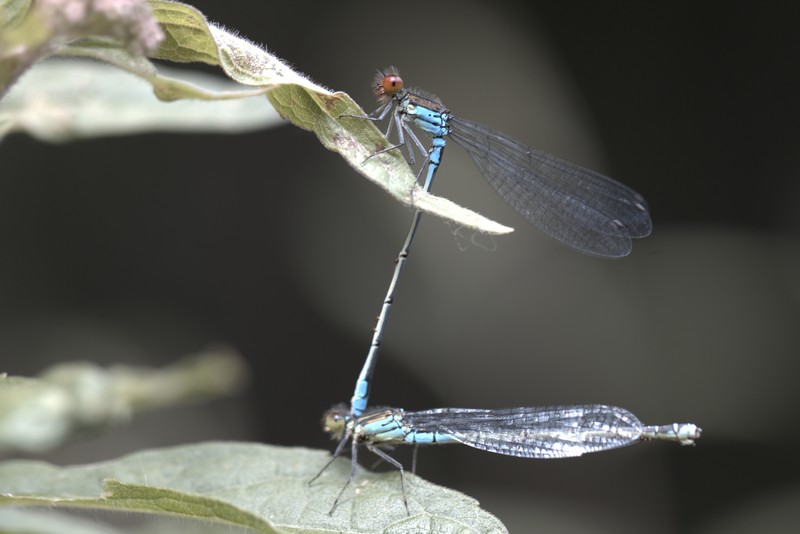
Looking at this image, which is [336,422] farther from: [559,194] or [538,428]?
[559,194]

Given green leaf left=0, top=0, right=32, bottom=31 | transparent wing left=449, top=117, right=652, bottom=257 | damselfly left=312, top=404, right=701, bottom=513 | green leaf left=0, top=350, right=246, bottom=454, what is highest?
transparent wing left=449, top=117, right=652, bottom=257

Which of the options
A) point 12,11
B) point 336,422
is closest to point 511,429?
point 336,422

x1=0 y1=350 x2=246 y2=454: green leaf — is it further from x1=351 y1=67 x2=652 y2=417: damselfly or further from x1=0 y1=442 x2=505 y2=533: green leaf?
x1=351 y1=67 x2=652 y2=417: damselfly

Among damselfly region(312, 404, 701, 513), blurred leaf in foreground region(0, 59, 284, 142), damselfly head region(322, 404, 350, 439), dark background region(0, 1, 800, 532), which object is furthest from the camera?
dark background region(0, 1, 800, 532)

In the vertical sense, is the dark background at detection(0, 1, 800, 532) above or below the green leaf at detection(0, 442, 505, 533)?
above

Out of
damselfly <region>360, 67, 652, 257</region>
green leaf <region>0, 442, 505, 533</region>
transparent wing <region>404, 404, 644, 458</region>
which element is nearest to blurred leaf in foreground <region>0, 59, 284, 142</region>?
damselfly <region>360, 67, 652, 257</region>

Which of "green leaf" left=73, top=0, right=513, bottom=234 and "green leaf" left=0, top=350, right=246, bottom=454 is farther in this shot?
"green leaf" left=0, top=350, right=246, bottom=454
